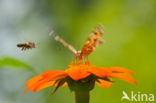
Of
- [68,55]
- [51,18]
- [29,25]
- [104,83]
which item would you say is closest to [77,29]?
[68,55]

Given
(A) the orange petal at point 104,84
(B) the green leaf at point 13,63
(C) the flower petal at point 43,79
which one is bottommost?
(A) the orange petal at point 104,84

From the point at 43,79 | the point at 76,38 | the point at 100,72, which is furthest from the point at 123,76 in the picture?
the point at 76,38

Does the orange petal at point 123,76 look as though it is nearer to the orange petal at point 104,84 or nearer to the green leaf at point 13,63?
the orange petal at point 104,84

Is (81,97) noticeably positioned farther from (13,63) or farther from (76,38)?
(76,38)

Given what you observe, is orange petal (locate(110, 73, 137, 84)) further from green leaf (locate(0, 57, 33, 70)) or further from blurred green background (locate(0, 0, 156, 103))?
blurred green background (locate(0, 0, 156, 103))

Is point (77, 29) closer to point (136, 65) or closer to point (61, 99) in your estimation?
point (61, 99)

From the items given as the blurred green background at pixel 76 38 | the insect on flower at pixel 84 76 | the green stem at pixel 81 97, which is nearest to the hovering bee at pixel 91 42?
the insect on flower at pixel 84 76

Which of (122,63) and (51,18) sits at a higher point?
(51,18)
